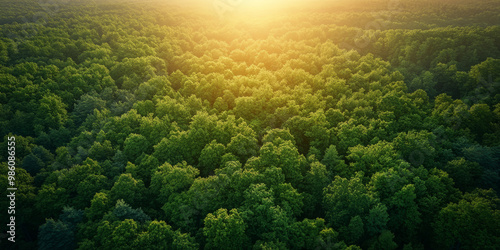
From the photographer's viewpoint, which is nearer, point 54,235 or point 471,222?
point 471,222

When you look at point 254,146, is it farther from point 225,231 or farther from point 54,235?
point 54,235

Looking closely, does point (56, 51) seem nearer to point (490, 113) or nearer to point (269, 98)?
point (269, 98)

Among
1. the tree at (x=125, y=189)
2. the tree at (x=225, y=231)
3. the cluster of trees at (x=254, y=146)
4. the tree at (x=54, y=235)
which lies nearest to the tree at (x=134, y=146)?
the cluster of trees at (x=254, y=146)

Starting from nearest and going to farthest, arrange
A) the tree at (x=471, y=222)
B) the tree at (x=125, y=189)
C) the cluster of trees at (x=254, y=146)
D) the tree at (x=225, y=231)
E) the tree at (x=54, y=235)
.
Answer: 1. the tree at (x=225, y=231)
2. the tree at (x=471, y=222)
3. the tree at (x=54, y=235)
4. the cluster of trees at (x=254, y=146)
5. the tree at (x=125, y=189)

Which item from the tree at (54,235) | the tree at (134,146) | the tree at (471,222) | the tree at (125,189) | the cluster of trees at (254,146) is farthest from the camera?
the tree at (134,146)

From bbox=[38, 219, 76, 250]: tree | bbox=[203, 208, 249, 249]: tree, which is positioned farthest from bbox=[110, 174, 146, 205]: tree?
bbox=[203, 208, 249, 249]: tree

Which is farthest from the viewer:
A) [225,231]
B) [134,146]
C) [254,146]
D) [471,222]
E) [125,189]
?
[134,146]

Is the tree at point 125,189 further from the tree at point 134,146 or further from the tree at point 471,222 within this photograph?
the tree at point 471,222

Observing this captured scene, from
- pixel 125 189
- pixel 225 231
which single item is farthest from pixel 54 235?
pixel 225 231

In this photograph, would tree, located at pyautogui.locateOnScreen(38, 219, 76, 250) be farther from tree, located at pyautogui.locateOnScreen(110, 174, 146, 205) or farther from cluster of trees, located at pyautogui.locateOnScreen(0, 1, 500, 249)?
tree, located at pyautogui.locateOnScreen(110, 174, 146, 205)
